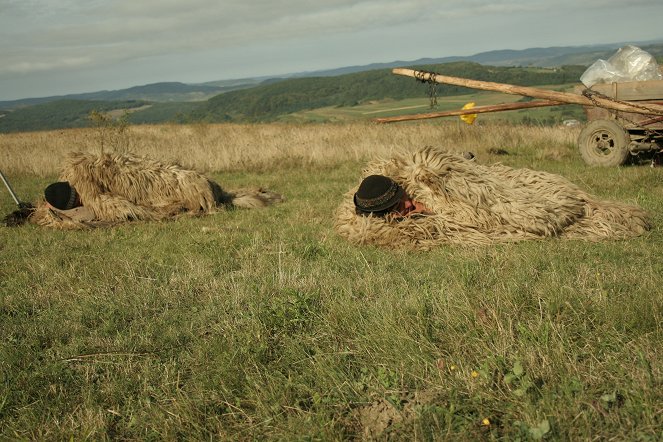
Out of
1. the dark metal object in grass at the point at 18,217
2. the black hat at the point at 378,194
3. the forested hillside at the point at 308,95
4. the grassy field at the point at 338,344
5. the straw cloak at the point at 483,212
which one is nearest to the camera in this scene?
the grassy field at the point at 338,344

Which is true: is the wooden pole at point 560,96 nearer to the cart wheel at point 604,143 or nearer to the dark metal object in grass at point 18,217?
the cart wheel at point 604,143

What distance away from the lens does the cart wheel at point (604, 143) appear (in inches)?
438

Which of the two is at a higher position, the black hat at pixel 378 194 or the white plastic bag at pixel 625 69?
the white plastic bag at pixel 625 69

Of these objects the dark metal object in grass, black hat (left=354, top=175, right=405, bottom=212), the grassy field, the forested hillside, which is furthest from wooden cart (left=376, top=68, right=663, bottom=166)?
the forested hillside

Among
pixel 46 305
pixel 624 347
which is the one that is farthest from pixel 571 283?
pixel 46 305

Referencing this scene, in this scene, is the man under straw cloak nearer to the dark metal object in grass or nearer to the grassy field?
the dark metal object in grass

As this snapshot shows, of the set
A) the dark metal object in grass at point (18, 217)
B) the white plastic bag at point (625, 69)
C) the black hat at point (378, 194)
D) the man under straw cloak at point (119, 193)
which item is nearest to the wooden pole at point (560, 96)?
the black hat at point (378, 194)

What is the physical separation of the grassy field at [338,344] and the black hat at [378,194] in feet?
1.97

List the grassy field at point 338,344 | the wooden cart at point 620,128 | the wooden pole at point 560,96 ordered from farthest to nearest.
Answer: the wooden cart at point 620,128
the wooden pole at point 560,96
the grassy field at point 338,344

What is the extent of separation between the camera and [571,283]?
4.11 m

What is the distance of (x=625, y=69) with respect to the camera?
12383 mm

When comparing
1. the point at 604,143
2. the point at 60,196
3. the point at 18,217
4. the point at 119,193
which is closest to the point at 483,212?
the point at 119,193

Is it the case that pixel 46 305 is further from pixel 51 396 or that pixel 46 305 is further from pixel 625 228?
pixel 625 228

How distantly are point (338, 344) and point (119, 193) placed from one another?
22.6 feet
